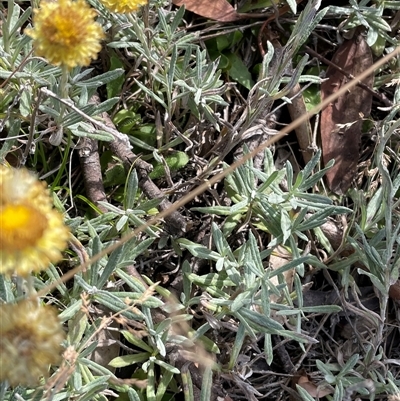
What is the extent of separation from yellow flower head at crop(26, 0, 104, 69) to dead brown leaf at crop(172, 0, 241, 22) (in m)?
1.05

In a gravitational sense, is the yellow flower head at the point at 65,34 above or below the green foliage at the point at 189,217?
above

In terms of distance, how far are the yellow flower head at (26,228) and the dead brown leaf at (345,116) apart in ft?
4.73

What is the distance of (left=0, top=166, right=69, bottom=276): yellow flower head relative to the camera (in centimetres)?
110

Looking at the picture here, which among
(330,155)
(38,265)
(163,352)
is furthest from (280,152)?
(38,265)

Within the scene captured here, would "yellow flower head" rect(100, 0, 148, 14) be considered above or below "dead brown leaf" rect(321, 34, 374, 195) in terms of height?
above

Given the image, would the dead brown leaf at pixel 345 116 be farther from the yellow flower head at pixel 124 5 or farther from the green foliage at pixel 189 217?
the yellow flower head at pixel 124 5

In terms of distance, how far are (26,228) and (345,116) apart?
166cm

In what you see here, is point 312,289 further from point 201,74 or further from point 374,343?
point 201,74

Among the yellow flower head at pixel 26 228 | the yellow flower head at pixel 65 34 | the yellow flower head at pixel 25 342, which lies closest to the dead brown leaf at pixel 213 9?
the yellow flower head at pixel 65 34

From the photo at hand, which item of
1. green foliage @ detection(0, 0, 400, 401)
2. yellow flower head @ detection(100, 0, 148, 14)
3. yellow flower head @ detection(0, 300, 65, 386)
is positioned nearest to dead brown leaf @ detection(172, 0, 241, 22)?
green foliage @ detection(0, 0, 400, 401)

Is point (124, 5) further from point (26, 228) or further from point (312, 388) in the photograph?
point (312, 388)

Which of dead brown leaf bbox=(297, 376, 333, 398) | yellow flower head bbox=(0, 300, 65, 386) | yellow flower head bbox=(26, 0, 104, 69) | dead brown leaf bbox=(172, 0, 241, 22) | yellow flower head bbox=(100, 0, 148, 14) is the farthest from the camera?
dead brown leaf bbox=(172, 0, 241, 22)

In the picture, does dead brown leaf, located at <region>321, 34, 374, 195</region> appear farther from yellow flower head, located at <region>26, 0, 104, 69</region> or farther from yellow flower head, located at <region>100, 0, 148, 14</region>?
yellow flower head, located at <region>26, 0, 104, 69</region>

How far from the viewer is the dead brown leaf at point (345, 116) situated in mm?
2352
